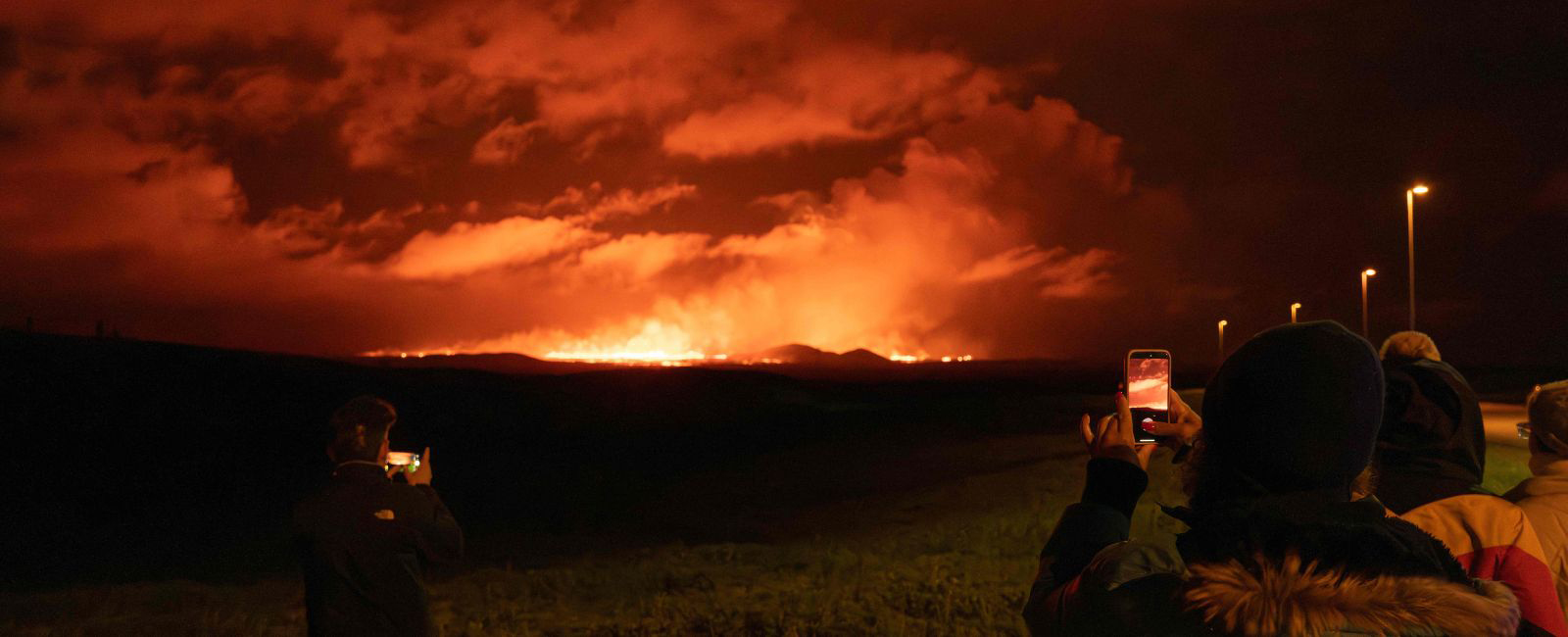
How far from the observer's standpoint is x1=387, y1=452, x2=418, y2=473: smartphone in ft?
15.8

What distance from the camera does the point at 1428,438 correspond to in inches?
158

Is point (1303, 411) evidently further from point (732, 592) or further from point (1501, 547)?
point (732, 592)

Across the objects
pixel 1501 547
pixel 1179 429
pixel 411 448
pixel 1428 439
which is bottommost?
pixel 411 448

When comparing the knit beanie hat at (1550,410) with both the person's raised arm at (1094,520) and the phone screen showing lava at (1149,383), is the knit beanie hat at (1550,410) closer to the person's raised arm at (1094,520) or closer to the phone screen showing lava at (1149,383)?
the phone screen showing lava at (1149,383)

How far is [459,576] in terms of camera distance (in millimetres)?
13477

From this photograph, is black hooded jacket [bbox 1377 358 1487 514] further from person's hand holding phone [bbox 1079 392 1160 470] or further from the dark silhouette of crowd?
person's hand holding phone [bbox 1079 392 1160 470]

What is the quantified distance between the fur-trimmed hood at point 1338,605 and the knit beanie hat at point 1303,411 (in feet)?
0.64

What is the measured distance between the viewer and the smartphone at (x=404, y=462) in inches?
189

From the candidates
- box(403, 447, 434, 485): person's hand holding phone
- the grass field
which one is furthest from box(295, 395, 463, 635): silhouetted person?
the grass field

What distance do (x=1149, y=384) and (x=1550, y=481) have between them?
54.2 inches

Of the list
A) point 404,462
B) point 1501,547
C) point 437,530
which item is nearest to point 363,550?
point 437,530

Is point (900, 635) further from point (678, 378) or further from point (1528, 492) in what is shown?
point (678, 378)

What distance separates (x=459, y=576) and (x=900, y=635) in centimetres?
638

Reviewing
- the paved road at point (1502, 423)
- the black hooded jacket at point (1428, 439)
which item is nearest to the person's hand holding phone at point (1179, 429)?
the black hooded jacket at point (1428, 439)
